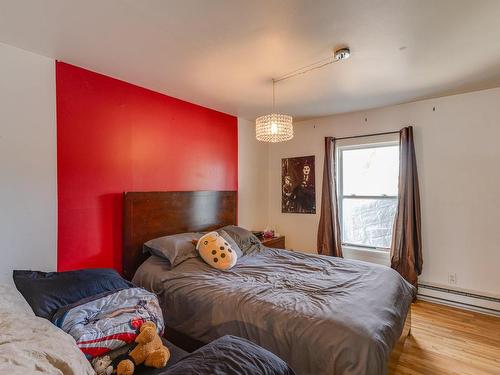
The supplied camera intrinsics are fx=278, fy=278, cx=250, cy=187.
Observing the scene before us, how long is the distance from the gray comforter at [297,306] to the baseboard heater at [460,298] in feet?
3.99

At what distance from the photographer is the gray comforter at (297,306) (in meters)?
1.44

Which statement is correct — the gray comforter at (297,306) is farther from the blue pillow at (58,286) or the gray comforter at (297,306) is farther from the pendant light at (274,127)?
the pendant light at (274,127)

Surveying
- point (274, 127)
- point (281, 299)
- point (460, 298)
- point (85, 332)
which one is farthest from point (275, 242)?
point (85, 332)

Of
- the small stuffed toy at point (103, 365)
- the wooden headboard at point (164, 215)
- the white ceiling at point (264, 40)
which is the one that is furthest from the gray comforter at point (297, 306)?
the white ceiling at point (264, 40)

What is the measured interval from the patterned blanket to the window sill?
111 inches

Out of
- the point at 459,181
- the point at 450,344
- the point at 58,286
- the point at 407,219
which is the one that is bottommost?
the point at 450,344

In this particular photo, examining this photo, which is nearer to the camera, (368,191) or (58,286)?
(58,286)

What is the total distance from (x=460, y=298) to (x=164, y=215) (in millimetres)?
3312

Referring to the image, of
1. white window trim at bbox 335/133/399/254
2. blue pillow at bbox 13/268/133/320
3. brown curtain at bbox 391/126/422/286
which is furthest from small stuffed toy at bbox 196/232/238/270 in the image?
brown curtain at bbox 391/126/422/286

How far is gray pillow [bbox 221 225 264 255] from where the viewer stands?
304 centimetres

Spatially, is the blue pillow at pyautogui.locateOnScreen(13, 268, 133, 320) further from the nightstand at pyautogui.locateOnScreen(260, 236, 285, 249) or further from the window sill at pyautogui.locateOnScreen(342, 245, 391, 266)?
the window sill at pyautogui.locateOnScreen(342, 245, 391, 266)

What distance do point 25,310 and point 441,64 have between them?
130 inches

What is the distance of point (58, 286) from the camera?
1.71 meters

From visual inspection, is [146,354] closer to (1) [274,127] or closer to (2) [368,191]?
(1) [274,127]
